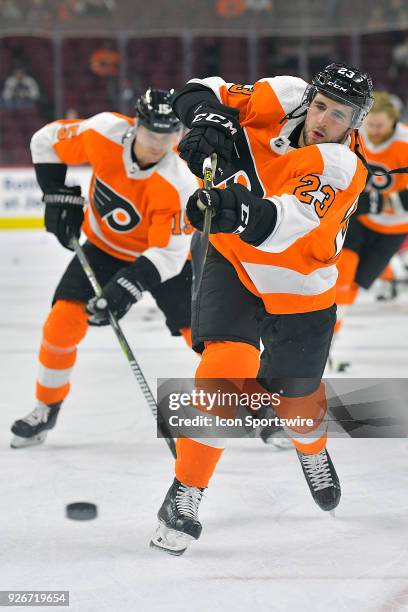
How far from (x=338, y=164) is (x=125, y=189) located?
920 mm

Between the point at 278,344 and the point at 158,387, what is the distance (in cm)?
110

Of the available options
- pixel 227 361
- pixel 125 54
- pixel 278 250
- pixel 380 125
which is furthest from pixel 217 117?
pixel 125 54

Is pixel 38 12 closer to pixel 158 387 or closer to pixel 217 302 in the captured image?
pixel 158 387

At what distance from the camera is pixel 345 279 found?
10.8 ft

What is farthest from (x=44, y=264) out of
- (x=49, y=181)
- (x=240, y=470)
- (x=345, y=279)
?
(x=240, y=470)

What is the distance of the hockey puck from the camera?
184 cm

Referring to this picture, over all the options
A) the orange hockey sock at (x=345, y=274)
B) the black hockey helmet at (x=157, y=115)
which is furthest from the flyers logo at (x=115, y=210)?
the orange hockey sock at (x=345, y=274)

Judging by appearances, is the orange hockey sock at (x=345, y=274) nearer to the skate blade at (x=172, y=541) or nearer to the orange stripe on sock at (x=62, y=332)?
the orange stripe on sock at (x=62, y=332)

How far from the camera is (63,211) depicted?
2.43m

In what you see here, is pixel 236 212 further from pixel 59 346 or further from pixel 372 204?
pixel 372 204

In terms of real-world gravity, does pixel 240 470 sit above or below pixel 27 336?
above

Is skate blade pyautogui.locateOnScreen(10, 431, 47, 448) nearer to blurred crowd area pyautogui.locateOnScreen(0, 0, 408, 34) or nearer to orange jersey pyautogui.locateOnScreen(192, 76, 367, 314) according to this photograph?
orange jersey pyautogui.locateOnScreen(192, 76, 367, 314)

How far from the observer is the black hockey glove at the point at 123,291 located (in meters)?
2.22

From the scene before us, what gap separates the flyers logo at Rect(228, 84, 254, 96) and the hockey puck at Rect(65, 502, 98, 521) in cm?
92
